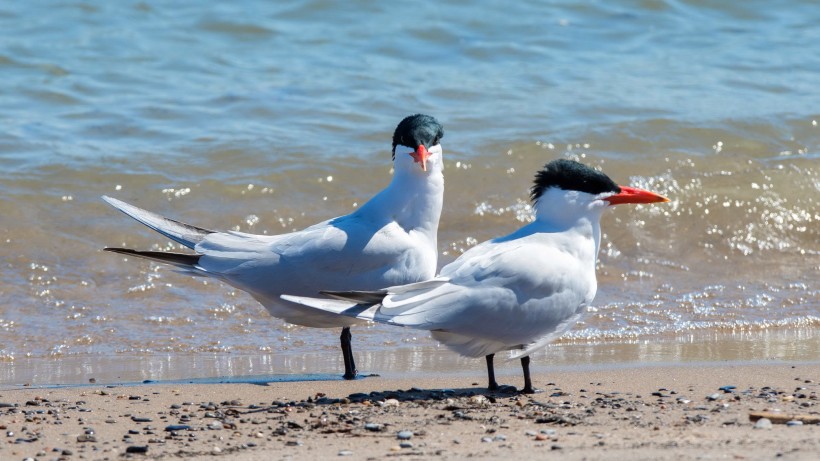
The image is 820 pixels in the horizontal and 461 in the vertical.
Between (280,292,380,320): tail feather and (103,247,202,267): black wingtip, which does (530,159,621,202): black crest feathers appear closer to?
(280,292,380,320): tail feather

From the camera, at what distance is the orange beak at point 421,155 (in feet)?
15.7

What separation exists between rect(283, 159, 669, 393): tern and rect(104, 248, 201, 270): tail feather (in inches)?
31.9

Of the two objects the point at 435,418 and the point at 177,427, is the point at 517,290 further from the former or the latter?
the point at 177,427

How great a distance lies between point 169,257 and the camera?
471cm

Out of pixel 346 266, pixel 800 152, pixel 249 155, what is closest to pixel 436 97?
pixel 249 155

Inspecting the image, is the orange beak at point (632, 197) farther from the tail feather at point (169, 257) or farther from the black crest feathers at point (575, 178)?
the tail feather at point (169, 257)

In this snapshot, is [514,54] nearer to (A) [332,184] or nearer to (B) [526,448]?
(A) [332,184]

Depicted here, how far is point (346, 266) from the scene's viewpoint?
4.75m

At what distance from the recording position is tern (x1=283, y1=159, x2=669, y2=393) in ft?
13.7

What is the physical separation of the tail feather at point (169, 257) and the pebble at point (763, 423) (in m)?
2.37

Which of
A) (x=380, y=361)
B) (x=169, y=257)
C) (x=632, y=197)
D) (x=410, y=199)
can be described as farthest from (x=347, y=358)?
(x=632, y=197)

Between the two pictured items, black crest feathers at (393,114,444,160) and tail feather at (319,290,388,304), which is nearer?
tail feather at (319,290,388,304)

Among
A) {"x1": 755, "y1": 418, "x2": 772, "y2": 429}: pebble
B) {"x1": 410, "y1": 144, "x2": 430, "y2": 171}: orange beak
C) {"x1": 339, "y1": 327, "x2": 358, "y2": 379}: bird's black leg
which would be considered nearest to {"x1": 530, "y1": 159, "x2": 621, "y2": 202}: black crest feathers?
{"x1": 410, "y1": 144, "x2": 430, "y2": 171}: orange beak

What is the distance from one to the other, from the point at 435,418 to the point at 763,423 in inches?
41.8
